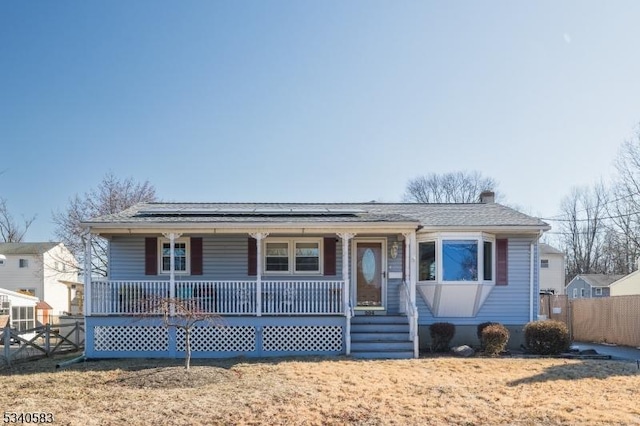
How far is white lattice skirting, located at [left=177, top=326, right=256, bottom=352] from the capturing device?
1259 cm

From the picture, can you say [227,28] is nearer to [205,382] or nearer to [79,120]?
[79,120]

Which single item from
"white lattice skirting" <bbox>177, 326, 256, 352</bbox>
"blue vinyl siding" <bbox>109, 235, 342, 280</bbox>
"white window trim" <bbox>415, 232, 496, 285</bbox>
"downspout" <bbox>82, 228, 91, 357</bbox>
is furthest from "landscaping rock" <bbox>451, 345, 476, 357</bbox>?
"downspout" <bbox>82, 228, 91, 357</bbox>

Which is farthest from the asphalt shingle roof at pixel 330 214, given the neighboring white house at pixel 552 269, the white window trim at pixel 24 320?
the neighboring white house at pixel 552 269

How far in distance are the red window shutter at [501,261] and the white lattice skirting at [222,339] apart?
6.70 meters

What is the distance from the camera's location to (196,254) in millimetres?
14531

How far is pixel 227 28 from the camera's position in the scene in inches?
517

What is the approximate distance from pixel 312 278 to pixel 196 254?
127 inches

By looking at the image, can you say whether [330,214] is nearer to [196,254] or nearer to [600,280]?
[196,254]

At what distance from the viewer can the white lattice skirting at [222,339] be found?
12.6 metres

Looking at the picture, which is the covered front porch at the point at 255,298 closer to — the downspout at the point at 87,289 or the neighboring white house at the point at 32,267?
the downspout at the point at 87,289

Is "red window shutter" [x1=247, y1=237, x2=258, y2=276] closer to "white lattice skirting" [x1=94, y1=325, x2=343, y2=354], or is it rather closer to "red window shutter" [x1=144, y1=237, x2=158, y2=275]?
"white lattice skirting" [x1=94, y1=325, x2=343, y2=354]

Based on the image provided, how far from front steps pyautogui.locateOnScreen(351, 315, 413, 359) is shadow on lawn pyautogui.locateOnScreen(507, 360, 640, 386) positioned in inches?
123

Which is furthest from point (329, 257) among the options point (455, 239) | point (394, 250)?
point (455, 239)

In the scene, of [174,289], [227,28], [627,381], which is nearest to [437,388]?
[627,381]
